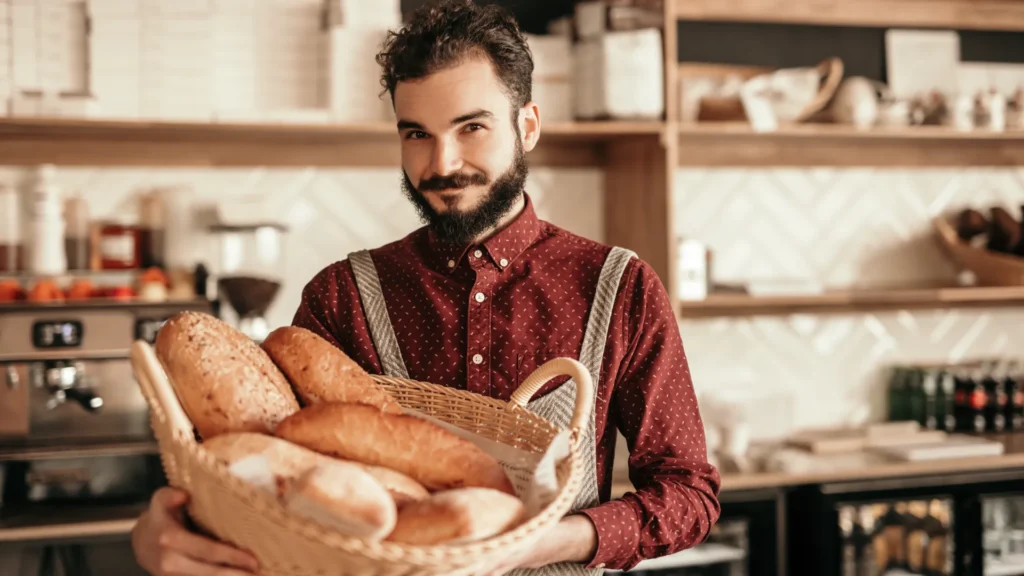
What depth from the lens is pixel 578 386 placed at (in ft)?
3.59

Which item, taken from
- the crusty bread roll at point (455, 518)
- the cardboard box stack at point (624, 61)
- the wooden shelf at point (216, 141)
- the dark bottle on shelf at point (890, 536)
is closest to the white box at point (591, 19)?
the cardboard box stack at point (624, 61)

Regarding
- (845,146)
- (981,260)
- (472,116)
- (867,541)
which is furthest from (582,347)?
(981,260)

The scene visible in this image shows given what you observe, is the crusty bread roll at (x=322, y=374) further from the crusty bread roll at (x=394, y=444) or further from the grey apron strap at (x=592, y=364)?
the grey apron strap at (x=592, y=364)

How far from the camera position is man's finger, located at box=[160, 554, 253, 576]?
927mm

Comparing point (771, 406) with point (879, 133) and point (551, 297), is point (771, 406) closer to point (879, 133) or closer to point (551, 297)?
A: point (879, 133)

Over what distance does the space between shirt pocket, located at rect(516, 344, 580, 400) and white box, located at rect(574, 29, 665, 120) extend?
145 centimetres

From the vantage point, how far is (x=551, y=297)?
4.97 feet

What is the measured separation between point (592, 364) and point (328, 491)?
0.69 metres

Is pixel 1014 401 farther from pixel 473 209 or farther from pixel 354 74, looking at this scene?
pixel 473 209

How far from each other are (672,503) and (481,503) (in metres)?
0.49

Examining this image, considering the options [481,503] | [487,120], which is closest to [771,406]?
[487,120]

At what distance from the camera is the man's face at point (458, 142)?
1.31 m

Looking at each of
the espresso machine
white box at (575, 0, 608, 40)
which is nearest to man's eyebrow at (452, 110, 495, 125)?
the espresso machine

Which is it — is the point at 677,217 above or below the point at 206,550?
above
